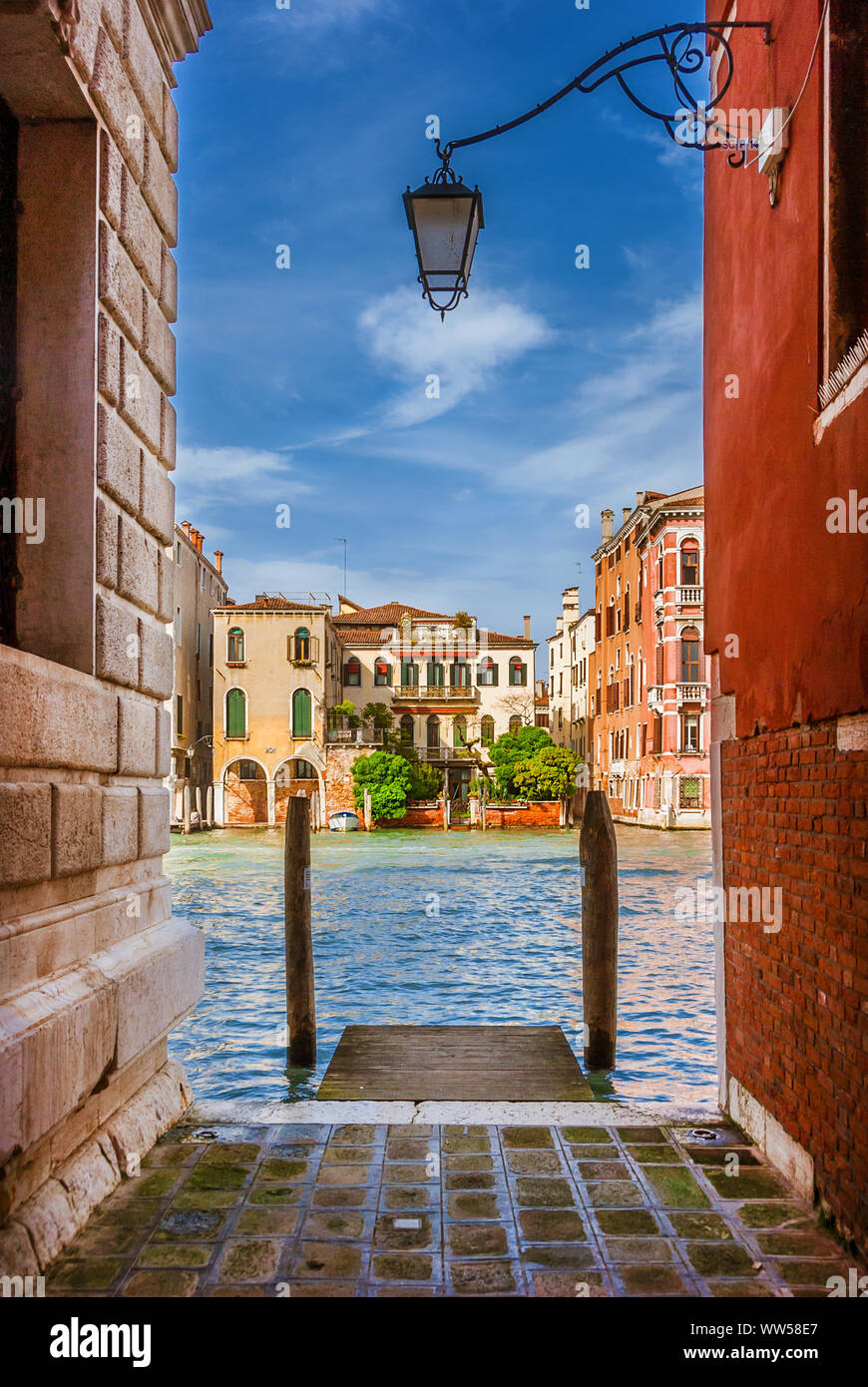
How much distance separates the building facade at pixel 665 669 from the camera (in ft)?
114

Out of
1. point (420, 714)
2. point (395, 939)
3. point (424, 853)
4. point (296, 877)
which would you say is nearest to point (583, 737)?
point (420, 714)

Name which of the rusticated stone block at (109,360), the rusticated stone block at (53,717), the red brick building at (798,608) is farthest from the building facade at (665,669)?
the rusticated stone block at (53,717)

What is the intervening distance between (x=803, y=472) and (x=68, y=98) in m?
2.78

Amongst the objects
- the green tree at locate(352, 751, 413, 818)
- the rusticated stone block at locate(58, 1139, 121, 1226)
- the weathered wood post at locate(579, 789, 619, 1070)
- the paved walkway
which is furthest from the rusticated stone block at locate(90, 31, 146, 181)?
the green tree at locate(352, 751, 413, 818)

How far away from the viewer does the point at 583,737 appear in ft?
166

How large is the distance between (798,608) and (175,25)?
11.7 feet

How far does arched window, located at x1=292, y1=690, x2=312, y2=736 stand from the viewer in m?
40.3

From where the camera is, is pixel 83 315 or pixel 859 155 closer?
pixel 859 155

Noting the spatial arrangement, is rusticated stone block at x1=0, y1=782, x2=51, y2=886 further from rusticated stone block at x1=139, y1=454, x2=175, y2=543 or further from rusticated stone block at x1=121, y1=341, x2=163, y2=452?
rusticated stone block at x1=121, y1=341, x2=163, y2=452

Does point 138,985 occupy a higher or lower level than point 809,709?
lower

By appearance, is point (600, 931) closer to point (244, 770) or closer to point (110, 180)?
point (110, 180)

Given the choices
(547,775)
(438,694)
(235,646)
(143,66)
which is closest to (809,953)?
(143,66)

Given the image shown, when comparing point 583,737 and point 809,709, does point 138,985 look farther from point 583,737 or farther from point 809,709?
point 583,737

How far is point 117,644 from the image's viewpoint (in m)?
3.77
